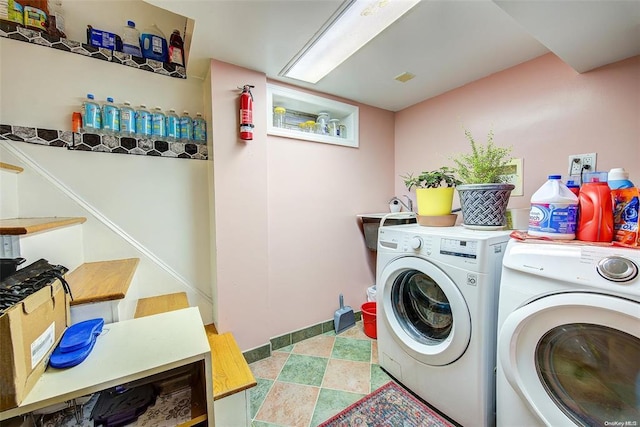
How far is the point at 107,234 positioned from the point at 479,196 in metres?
2.13

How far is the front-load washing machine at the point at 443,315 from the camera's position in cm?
107

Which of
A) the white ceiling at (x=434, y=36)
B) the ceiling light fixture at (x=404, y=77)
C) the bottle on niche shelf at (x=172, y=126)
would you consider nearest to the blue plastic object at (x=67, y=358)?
the bottle on niche shelf at (x=172, y=126)

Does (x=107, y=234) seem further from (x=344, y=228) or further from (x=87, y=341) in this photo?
(x=344, y=228)

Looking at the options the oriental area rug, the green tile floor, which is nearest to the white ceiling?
the oriental area rug

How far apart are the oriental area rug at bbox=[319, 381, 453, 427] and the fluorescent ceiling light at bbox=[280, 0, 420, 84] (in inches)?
77.5

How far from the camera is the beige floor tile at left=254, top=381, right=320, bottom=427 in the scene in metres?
1.24

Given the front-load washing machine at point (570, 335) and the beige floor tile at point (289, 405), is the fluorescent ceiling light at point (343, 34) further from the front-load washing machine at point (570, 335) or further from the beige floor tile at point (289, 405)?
the beige floor tile at point (289, 405)

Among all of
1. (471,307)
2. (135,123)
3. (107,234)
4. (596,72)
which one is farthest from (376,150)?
(107,234)

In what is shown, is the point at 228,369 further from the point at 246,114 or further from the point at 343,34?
the point at 343,34

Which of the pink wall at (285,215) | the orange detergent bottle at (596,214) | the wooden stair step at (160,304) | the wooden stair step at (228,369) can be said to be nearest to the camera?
the orange detergent bottle at (596,214)

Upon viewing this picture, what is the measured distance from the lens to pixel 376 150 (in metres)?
2.31

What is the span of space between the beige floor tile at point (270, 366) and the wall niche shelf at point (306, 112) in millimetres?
1604

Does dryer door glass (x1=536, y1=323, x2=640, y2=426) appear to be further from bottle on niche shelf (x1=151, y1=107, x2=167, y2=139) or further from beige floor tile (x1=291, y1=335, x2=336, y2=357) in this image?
bottle on niche shelf (x1=151, y1=107, x2=167, y2=139)

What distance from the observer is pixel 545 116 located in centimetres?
147
